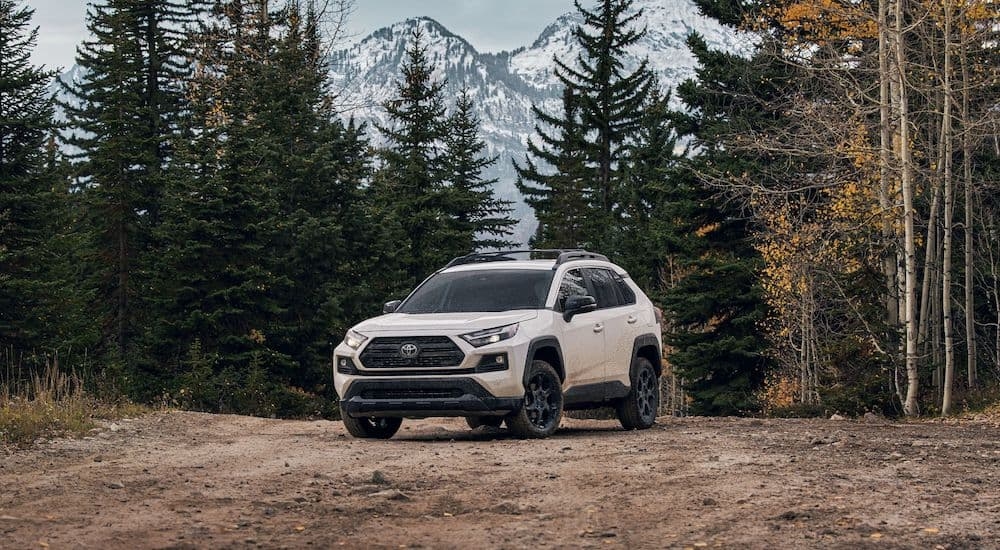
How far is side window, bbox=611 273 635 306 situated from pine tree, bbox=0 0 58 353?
21883 mm

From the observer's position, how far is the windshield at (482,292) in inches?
520

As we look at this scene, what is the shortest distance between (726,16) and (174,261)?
17677 millimetres

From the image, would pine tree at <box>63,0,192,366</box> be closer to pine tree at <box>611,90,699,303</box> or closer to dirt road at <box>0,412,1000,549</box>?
pine tree at <box>611,90,699,303</box>

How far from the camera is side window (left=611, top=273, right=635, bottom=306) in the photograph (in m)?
14.7

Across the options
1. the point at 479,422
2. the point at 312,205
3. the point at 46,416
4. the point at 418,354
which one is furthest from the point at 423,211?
the point at 418,354

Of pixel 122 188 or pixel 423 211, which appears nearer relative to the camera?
pixel 122 188

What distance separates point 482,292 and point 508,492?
16.9 feet

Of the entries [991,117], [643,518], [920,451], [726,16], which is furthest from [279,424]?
[726,16]

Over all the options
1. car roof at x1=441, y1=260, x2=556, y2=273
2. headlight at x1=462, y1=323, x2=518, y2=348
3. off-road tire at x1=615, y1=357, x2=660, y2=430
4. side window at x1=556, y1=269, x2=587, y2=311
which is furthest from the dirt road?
car roof at x1=441, y1=260, x2=556, y2=273

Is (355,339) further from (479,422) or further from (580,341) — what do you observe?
(479,422)

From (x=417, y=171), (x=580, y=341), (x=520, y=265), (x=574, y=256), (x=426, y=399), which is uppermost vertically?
(x=417, y=171)

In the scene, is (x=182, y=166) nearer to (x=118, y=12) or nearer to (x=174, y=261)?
(x=174, y=261)

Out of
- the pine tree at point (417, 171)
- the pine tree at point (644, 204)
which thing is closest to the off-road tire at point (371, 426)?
the pine tree at point (417, 171)

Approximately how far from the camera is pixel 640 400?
14.6 meters
